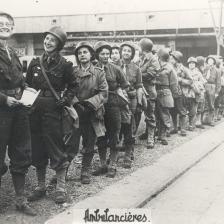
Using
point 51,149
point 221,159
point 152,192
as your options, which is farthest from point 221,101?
point 51,149

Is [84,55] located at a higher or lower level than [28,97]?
higher

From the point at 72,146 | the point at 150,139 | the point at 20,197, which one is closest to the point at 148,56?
the point at 150,139

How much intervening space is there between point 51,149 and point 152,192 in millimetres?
1543

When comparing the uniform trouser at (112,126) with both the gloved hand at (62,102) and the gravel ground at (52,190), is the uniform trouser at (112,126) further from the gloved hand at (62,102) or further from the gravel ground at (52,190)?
the gloved hand at (62,102)

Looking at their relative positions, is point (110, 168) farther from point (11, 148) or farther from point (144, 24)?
point (144, 24)

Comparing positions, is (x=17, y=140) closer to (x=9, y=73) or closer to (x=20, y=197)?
(x=20, y=197)

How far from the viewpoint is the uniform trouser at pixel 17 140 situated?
5.23m

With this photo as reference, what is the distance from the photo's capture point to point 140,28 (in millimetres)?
37219

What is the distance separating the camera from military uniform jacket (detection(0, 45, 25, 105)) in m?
5.09

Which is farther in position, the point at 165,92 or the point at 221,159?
the point at 165,92

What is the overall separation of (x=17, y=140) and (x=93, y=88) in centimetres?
161

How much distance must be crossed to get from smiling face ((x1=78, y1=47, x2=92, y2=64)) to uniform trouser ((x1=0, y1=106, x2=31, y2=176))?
1457 mm

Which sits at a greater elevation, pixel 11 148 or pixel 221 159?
pixel 11 148

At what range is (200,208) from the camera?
5973mm
